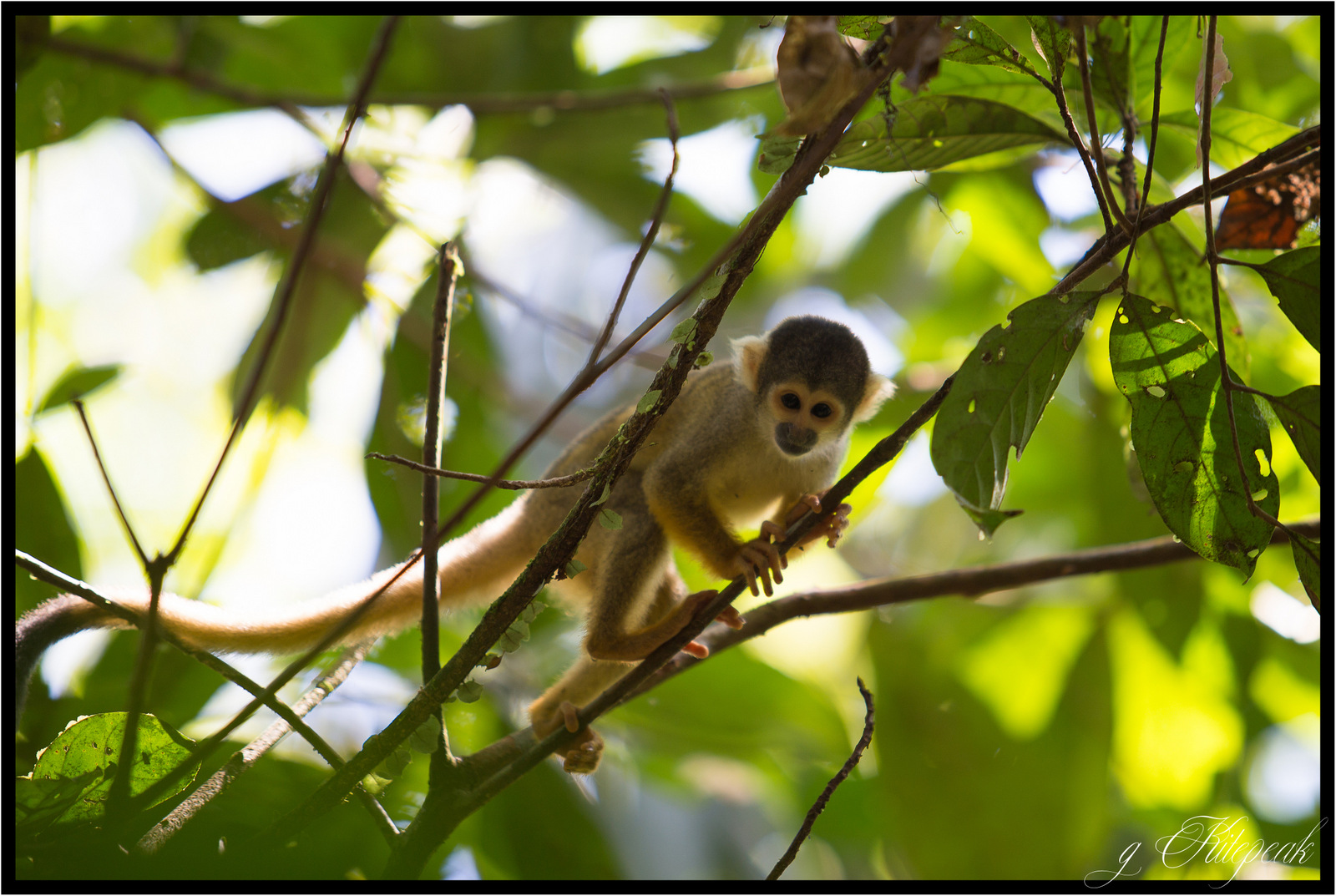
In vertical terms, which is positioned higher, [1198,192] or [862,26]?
[862,26]

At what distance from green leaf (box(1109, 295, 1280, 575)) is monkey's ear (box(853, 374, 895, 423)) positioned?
1.16m

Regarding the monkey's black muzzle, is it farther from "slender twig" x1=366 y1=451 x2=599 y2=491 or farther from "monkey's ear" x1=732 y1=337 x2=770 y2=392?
"slender twig" x1=366 y1=451 x2=599 y2=491

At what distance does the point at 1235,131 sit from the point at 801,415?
1.17m

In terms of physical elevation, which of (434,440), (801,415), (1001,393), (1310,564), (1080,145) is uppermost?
(801,415)

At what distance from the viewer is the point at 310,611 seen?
2098mm

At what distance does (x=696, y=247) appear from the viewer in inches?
148

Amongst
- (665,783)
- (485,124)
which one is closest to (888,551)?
(665,783)

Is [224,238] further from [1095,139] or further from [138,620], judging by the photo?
[1095,139]

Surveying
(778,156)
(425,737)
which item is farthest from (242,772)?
(778,156)

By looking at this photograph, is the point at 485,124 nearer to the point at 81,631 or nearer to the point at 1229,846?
the point at 81,631

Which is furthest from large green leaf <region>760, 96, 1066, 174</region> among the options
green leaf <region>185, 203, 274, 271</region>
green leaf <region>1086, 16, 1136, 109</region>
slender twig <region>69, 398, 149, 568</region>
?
green leaf <region>185, 203, 274, 271</region>

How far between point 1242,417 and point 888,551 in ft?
14.4

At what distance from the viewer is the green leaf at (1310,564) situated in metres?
1.36

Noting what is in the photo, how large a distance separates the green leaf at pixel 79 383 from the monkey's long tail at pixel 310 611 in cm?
40
